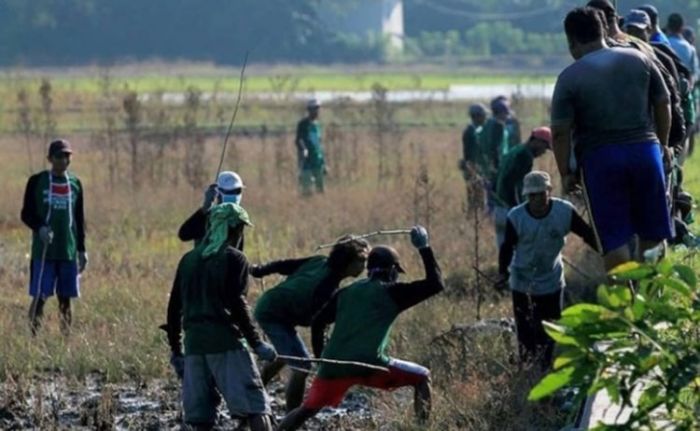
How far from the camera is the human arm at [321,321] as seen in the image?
455 inches

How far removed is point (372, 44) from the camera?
92250 millimetres

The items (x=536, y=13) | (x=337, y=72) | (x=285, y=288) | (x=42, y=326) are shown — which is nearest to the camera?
(x=285, y=288)

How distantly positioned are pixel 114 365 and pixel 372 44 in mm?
78588

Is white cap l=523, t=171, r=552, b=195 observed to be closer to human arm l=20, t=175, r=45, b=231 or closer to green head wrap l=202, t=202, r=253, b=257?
green head wrap l=202, t=202, r=253, b=257

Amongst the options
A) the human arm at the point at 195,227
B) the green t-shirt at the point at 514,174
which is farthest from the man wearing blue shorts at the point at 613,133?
the green t-shirt at the point at 514,174

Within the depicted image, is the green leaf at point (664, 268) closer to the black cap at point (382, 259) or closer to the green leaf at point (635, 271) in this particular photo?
the green leaf at point (635, 271)

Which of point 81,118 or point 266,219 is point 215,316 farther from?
point 81,118

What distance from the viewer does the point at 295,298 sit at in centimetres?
1213

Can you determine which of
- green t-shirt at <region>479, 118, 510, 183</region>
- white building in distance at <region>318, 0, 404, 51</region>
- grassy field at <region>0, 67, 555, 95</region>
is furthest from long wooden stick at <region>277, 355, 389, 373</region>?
white building in distance at <region>318, 0, 404, 51</region>

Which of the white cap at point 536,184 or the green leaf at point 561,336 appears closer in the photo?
the green leaf at point 561,336

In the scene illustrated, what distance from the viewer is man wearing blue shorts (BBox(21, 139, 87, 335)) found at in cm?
1566

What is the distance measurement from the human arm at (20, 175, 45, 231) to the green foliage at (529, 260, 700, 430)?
9.44 metres

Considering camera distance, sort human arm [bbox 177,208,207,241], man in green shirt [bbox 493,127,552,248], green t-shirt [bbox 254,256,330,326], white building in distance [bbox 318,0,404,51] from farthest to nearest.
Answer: white building in distance [bbox 318,0,404,51] < man in green shirt [bbox 493,127,552,248] < human arm [bbox 177,208,207,241] < green t-shirt [bbox 254,256,330,326]

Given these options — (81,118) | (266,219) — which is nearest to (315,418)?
(266,219)
